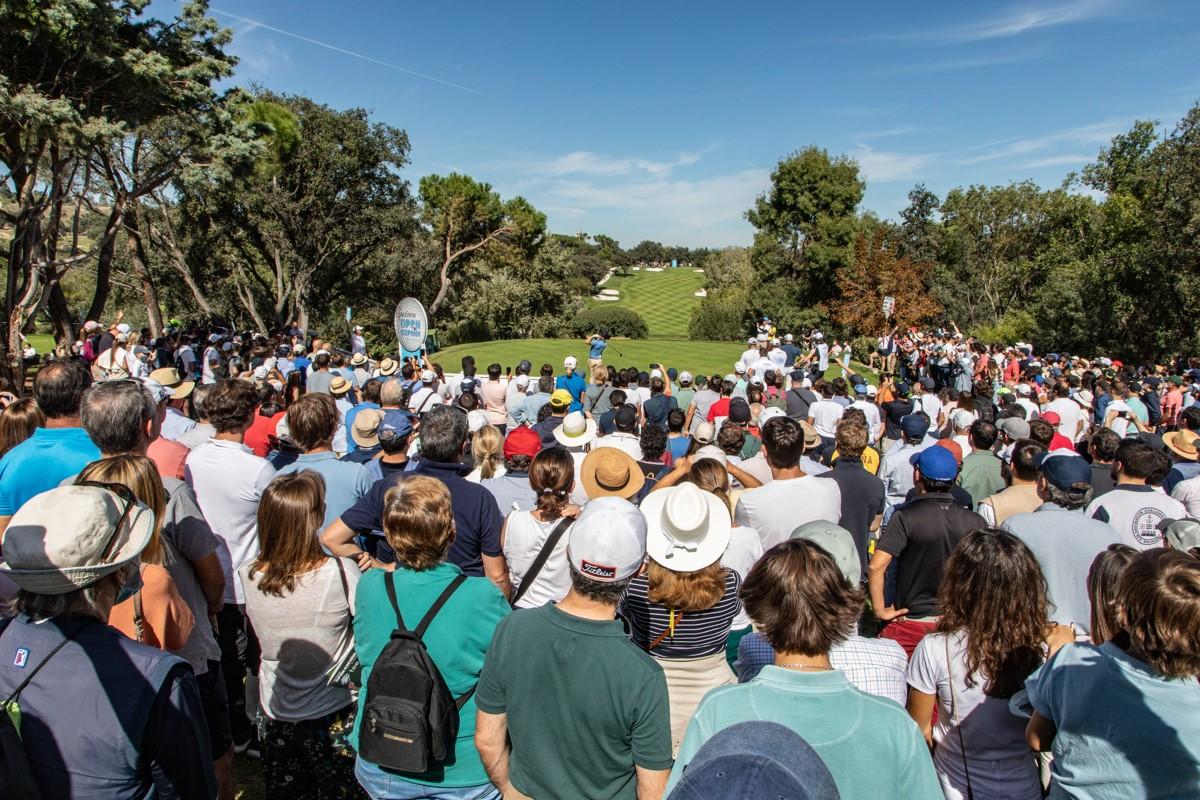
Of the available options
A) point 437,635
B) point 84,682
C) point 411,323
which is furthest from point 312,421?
point 411,323

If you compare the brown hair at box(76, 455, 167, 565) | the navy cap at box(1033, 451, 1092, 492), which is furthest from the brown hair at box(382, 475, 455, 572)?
the navy cap at box(1033, 451, 1092, 492)

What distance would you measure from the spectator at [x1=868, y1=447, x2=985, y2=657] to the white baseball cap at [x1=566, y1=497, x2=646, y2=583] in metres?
2.33

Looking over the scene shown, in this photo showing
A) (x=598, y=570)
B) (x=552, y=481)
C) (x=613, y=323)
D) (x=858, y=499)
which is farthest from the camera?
(x=613, y=323)

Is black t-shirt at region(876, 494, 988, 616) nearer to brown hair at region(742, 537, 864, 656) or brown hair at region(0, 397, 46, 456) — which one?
brown hair at region(742, 537, 864, 656)

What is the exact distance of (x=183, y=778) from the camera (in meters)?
2.10

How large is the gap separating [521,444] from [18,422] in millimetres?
3350

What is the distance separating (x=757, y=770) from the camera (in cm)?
112

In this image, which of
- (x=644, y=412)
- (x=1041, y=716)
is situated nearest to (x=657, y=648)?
(x=1041, y=716)

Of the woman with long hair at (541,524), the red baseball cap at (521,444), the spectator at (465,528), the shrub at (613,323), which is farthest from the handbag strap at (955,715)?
the shrub at (613,323)

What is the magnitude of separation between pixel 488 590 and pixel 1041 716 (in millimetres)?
2112

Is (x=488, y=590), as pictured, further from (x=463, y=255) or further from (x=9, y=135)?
(x=463, y=255)

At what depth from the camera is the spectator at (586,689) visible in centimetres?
228

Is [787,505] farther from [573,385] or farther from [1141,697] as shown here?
[573,385]

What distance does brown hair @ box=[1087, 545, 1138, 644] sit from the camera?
7.86 ft
